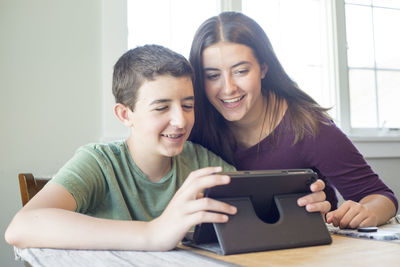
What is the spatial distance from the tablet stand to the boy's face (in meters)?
0.36

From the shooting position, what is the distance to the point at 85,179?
95 centimetres

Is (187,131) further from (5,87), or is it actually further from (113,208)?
(5,87)

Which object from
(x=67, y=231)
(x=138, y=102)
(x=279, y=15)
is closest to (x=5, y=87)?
(x=138, y=102)

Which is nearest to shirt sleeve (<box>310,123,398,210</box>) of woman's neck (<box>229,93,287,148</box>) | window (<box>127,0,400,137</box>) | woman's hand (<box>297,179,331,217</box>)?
woman's neck (<box>229,93,287,148</box>)

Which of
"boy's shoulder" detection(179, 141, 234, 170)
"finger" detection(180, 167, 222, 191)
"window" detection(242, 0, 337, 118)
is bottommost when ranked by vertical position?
"boy's shoulder" detection(179, 141, 234, 170)

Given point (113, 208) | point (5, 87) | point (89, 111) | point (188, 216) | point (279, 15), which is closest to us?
point (188, 216)

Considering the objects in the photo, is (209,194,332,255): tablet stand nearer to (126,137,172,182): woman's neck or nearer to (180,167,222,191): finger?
(180,167,222,191): finger

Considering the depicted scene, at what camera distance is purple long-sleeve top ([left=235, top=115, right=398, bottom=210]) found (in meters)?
1.34

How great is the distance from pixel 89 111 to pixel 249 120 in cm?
96

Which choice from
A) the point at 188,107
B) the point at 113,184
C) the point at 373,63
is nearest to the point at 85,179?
the point at 113,184

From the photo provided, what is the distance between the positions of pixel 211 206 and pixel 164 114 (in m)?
0.40

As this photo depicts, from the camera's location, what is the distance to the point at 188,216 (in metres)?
0.72

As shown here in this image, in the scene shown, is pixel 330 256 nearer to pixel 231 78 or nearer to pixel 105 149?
pixel 105 149

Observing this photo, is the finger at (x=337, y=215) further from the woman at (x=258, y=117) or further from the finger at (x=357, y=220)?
the woman at (x=258, y=117)
